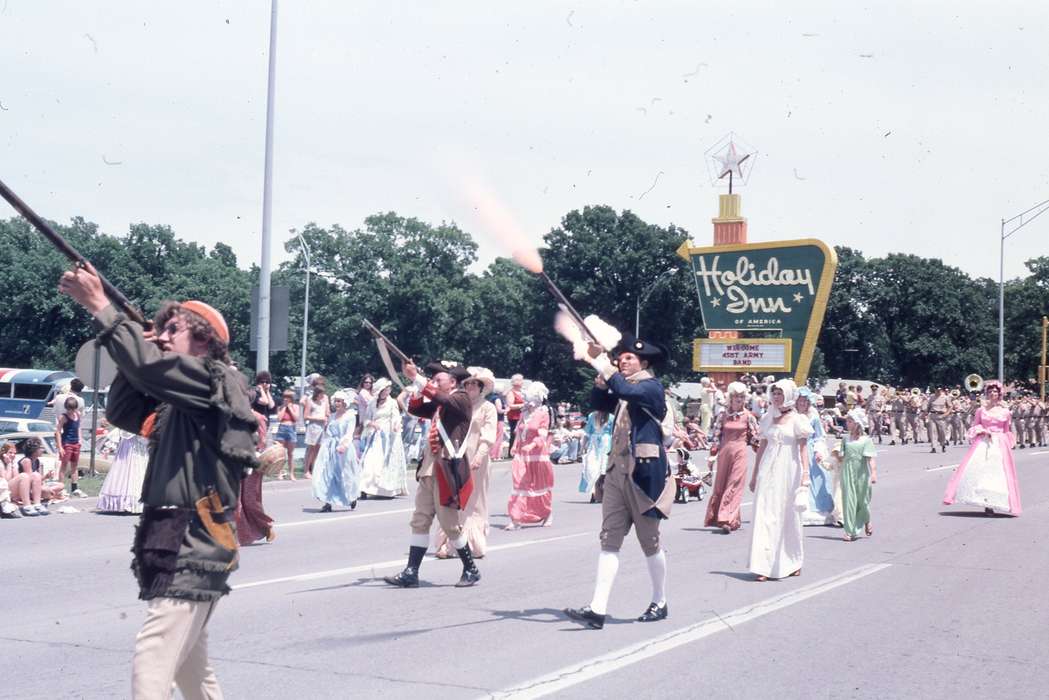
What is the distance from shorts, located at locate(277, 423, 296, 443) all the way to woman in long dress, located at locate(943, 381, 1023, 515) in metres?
10.3

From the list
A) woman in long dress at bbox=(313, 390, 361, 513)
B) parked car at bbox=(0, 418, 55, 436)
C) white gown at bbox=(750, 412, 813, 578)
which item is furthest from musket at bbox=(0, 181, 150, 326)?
parked car at bbox=(0, 418, 55, 436)

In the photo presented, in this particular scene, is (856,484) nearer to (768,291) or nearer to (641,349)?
(641,349)

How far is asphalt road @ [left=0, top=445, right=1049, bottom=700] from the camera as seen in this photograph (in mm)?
6477

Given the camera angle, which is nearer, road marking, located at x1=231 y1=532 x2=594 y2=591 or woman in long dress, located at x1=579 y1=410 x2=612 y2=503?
road marking, located at x1=231 y1=532 x2=594 y2=591

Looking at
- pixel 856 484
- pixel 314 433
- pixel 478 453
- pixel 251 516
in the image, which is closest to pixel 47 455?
pixel 251 516

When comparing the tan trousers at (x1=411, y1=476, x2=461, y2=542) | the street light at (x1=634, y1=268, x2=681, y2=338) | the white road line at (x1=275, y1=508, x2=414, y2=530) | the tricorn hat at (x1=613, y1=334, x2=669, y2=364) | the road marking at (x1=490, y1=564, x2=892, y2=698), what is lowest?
the road marking at (x1=490, y1=564, x2=892, y2=698)

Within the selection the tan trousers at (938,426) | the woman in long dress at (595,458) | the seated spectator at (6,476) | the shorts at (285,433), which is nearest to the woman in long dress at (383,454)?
the shorts at (285,433)

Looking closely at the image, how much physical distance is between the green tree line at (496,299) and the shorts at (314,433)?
16.3ft

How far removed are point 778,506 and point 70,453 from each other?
11.3 meters

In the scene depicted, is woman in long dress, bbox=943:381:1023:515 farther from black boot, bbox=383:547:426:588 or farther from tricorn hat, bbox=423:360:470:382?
black boot, bbox=383:547:426:588

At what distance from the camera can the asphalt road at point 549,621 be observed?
6.48 m

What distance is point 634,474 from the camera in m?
8.06

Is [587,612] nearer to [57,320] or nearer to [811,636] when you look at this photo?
[811,636]

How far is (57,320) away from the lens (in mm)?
74812
